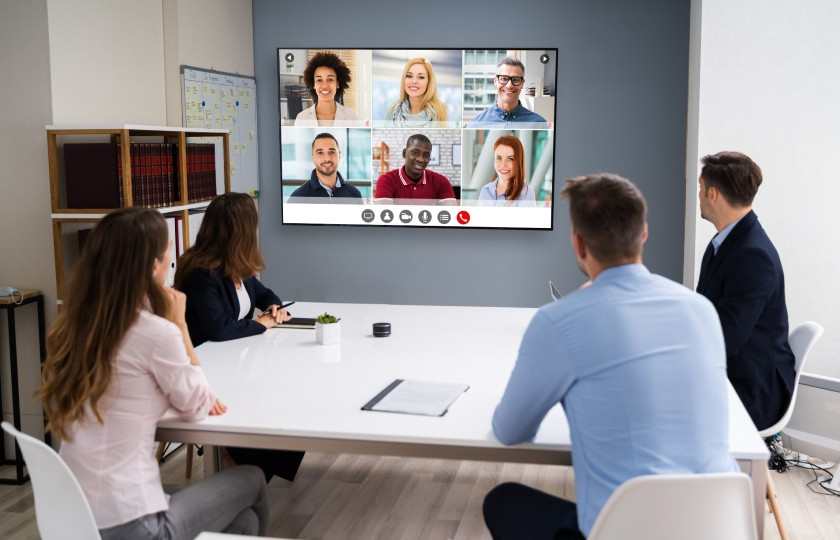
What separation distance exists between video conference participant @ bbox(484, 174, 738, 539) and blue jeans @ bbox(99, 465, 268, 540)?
0.93 metres

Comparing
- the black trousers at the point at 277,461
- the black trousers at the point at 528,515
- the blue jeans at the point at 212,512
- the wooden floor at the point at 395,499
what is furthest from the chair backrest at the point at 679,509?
the black trousers at the point at 277,461

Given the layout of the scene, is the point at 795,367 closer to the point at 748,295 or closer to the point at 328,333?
the point at 748,295

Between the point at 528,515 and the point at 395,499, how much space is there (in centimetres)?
159

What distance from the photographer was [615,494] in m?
1.82

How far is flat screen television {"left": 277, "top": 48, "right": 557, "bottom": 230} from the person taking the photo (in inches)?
228

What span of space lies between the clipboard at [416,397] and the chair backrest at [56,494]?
0.80 m

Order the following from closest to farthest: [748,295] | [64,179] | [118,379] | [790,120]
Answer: [118,379] < [748,295] < [64,179] < [790,120]

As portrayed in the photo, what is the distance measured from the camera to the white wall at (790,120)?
4574mm

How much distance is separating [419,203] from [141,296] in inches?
151

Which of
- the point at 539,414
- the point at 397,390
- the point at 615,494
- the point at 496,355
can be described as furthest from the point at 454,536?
the point at 615,494

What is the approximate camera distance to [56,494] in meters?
2.10

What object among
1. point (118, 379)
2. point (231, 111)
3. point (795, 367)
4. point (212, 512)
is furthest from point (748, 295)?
point (231, 111)

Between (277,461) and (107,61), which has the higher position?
(107,61)

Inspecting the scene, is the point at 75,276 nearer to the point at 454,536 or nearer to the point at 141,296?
the point at 141,296
